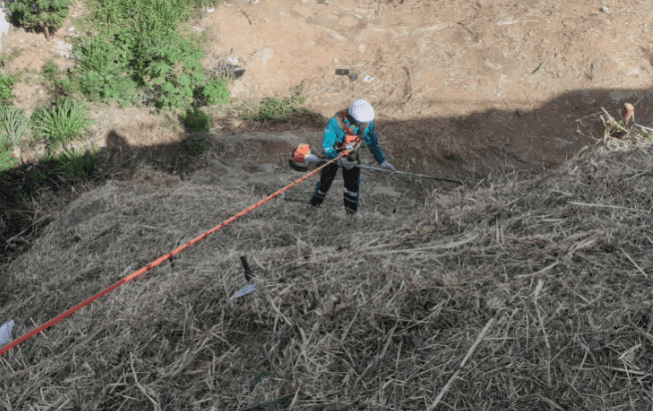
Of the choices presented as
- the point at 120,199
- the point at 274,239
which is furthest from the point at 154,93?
the point at 274,239

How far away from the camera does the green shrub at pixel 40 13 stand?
8289 millimetres

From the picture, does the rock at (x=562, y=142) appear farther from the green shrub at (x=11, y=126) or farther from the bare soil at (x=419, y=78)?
the green shrub at (x=11, y=126)

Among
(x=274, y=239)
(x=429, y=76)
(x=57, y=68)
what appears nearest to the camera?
(x=274, y=239)

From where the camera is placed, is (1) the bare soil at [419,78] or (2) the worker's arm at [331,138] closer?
(2) the worker's arm at [331,138]

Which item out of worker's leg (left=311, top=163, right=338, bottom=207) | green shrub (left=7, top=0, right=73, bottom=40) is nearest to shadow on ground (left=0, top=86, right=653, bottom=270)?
worker's leg (left=311, top=163, right=338, bottom=207)

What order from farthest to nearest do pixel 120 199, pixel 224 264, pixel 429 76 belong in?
pixel 429 76 → pixel 120 199 → pixel 224 264

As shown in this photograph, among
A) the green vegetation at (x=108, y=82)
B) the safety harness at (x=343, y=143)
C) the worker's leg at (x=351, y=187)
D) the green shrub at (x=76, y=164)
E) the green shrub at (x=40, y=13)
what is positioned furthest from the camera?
the green shrub at (x=40, y=13)

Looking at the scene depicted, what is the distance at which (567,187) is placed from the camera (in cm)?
330

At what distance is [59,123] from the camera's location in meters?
7.26

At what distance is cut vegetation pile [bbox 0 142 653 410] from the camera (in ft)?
6.70

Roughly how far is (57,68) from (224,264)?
755cm

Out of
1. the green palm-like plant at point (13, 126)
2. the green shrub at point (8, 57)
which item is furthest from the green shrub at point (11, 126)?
the green shrub at point (8, 57)

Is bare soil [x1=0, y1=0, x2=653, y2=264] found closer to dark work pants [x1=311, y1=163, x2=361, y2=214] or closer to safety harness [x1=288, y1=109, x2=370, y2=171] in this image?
dark work pants [x1=311, y1=163, x2=361, y2=214]

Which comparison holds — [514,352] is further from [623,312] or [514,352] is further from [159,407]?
[159,407]
